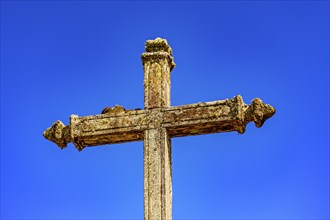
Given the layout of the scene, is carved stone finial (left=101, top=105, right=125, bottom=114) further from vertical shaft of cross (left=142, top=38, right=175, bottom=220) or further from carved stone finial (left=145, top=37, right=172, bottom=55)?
carved stone finial (left=145, top=37, right=172, bottom=55)

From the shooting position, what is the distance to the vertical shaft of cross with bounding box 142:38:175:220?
418 inches

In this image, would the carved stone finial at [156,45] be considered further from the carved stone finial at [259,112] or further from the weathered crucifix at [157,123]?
the carved stone finial at [259,112]

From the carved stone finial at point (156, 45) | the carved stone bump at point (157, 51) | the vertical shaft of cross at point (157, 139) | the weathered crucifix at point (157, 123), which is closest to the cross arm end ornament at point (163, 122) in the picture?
the weathered crucifix at point (157, 123)

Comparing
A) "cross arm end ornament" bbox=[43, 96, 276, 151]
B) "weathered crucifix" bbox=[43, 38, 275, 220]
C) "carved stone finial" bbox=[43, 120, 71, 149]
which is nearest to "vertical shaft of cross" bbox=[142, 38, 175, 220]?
"weathered crucifix" bbox=[43, 38, 275, 220]

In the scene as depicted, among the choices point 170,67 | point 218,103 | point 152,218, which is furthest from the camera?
point 170,67

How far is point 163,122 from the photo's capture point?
11266 millimetres

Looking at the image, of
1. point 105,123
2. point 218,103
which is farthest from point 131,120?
point 218,103

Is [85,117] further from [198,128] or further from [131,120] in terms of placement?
[198,128]

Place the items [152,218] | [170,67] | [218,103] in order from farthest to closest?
[170,67]
[218,103]
[152,218]

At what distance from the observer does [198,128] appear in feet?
37.1

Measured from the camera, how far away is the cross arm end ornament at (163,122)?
36.3 feet

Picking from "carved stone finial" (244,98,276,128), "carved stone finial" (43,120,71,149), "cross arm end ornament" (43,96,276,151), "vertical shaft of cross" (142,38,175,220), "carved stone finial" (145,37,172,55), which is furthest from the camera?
"carved stone finial" (145,37,172,55)

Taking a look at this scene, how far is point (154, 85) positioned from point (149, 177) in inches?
57.8

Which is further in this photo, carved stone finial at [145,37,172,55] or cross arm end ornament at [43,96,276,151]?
carved stone finial at [145,37,172,55]
